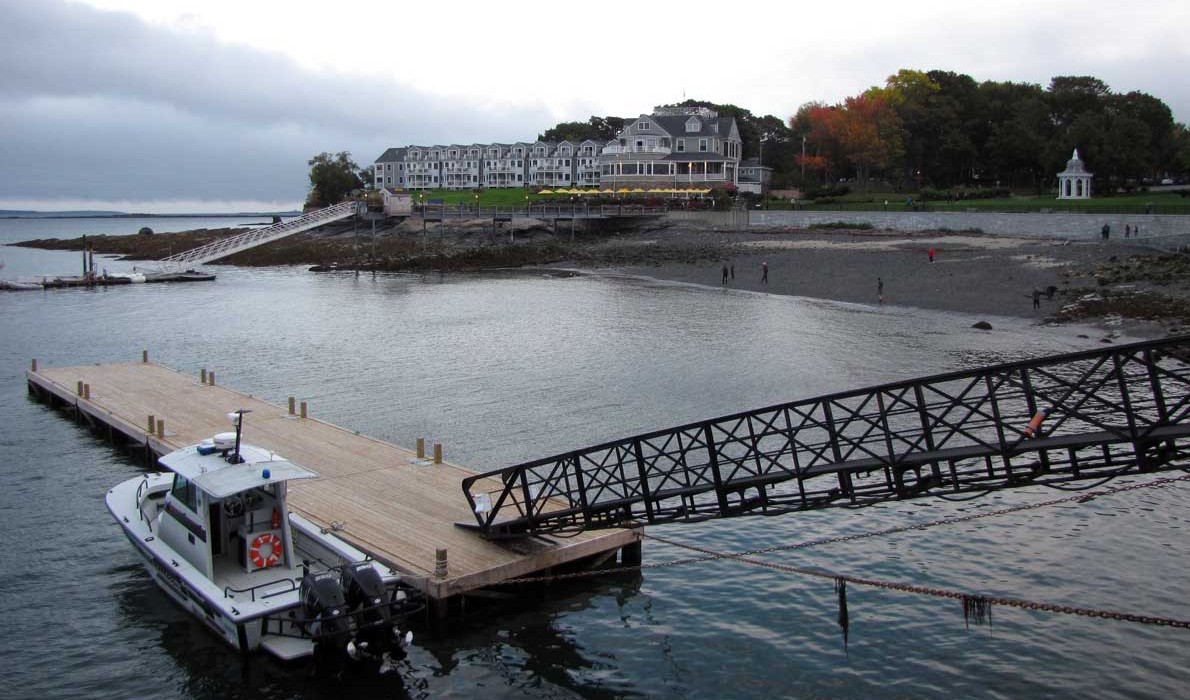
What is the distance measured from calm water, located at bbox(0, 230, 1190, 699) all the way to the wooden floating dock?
0.92 m

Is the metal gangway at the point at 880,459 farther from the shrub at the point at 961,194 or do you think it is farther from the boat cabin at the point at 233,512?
the shrub at the point at 961,194

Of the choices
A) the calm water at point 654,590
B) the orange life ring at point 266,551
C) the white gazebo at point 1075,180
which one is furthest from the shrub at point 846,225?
the orange life ring at point 266,551

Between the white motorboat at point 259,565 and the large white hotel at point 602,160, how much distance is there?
4279 inches

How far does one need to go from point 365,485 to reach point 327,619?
7.15 metres

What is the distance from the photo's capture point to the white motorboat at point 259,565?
1570cm

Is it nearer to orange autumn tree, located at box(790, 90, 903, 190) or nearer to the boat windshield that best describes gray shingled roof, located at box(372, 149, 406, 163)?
orange autumn tree, located at box(790, 90, 903, 190)

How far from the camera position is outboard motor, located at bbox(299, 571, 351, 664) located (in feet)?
50.6

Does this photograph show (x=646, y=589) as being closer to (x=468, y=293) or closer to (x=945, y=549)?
(x=945, y=549)

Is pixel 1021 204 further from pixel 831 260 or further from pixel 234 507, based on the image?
pixel 234 507

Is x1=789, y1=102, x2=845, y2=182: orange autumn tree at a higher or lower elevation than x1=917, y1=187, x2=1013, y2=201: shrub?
higher

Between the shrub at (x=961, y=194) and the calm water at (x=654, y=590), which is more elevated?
the shrub at (x=961, y=194)

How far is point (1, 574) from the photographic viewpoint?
20.0m

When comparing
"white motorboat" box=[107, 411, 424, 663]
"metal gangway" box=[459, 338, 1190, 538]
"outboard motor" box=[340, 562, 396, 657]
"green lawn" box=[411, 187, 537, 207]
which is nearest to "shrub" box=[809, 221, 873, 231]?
"green lawn" box=[411, 187, 537, 207]

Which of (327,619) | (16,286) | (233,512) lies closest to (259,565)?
(233,512)
